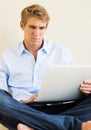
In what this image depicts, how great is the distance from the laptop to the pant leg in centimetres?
7

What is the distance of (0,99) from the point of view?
4.11 feet

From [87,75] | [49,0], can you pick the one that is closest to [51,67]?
[87,75]

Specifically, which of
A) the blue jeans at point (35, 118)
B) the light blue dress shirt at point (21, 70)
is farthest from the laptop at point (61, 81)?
the light blue dress shirt at point (21, 70)

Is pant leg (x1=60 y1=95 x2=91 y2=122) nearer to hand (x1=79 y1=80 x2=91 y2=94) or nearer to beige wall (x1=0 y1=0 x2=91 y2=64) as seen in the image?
hand (x1=79 y1=80 x2=91 y2=94)

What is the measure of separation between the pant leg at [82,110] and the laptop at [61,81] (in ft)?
0.24

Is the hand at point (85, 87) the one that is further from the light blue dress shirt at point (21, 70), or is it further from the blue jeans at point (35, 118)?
the light blue dress shirt at point (21, 70)

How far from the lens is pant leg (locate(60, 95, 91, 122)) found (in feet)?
4.06

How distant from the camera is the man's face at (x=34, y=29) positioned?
1518mm

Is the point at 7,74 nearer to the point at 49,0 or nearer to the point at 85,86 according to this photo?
the point at 85,86

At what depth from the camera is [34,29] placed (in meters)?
1.53

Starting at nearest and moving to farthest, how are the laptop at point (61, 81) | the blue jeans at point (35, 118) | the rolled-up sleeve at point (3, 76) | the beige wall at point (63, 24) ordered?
1. the blue jeans at point (35, 118)
2. the laptop at point (61, 81)
3. the rolled-up sleeve at point (3, 76)
4. the beige wall at point (63, 24)

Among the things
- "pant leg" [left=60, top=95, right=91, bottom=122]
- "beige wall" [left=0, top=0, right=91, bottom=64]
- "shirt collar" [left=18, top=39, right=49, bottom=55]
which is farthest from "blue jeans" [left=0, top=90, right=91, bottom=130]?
"beige wall" [left=0, top=0, right=91, bottom=64]

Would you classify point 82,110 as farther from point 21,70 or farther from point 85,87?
point 21,70

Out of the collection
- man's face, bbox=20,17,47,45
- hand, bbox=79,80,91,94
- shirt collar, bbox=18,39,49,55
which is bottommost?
hand, bbox=79,80,91,94
